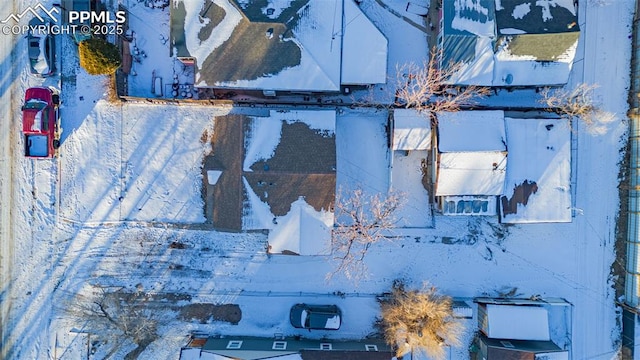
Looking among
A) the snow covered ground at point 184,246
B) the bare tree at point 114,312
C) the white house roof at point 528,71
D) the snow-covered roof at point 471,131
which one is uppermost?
the white house roof at point 528,71

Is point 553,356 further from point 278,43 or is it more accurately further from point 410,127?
point 278,43

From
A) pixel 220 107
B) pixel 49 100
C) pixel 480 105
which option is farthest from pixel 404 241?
pixel 49 100

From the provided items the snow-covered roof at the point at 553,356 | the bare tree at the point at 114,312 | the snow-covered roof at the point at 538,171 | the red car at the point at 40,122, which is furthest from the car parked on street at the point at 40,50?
the snow-covered roof at the point at 553,356

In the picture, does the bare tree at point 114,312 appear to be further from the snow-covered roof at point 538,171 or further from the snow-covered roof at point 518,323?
the snow-covered roof at point 538,171

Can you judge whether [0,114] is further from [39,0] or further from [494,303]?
[494,303]

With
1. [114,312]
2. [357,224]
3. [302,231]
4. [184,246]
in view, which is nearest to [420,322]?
[357,224]

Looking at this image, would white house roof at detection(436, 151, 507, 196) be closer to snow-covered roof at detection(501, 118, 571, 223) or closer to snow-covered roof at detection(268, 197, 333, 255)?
snow-covered roof at detection(501, 118, 571, 223)
